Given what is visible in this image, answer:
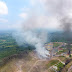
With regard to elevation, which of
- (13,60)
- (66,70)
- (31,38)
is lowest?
(66,70)

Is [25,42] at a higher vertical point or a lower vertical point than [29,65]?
higher

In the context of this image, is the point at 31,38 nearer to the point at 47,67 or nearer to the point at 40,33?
the point at 40,33

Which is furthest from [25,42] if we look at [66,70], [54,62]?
[66,70]

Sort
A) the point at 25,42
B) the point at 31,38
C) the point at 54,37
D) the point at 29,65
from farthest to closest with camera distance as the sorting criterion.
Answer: the point at 54,37 < the point at 25,42 < the point at 31,38 < the point at 29,65

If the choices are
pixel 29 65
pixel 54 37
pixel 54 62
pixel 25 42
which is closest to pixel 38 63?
pixel 29 65

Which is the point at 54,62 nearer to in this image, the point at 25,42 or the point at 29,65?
the point at 29,65

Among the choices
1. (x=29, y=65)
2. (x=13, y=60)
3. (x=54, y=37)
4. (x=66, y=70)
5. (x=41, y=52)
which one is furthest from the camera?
(x=54, y=37)

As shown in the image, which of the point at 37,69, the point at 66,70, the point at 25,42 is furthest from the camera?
the point at 25,42

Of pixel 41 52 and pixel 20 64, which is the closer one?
pixel 20 64

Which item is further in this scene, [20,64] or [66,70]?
[20,64]
